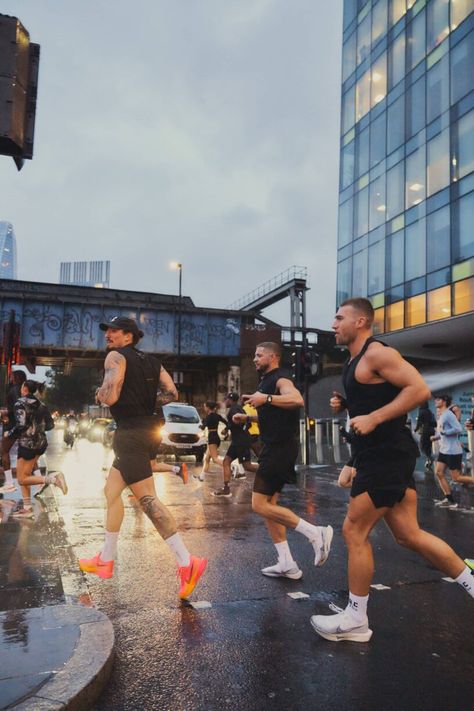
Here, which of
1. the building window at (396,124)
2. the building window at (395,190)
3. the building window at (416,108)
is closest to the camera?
the building window at (416,108)

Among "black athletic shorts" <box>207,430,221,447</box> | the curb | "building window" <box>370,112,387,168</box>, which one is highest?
"building window" <box>370,112,387,168</box>

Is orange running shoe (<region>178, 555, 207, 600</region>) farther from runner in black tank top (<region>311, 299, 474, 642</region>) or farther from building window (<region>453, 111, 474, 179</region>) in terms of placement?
building window (<region>453, 111, 474, 179</region>)

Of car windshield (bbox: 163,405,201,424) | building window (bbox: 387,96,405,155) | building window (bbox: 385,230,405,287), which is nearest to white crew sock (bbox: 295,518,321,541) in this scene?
car windshield (bbox: 163,405,201,424)

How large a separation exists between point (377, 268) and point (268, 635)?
79.6ft

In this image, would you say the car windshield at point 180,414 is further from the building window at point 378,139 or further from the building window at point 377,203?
the building window at point 378,139

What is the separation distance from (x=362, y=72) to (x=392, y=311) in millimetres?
13730

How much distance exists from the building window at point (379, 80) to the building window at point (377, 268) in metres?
7.56

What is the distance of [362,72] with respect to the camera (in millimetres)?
28781

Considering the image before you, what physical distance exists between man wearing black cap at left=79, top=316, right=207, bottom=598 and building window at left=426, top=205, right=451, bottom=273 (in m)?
19.7

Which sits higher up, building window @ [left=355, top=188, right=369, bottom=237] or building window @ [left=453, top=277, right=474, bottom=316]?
building window @ [left=355, top=188, right=369, bottom=237]

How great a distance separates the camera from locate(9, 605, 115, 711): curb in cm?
233

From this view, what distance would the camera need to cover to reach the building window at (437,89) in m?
22.3

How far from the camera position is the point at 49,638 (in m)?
2.93

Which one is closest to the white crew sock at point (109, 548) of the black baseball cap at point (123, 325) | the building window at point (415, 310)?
the black baseball cap at point (123, 325)
